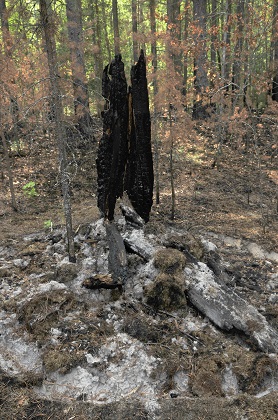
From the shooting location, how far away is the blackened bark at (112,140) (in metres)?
7.31

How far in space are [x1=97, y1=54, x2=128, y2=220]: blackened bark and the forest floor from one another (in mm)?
984

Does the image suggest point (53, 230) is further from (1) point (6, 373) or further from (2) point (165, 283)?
(1) point (6, 373)

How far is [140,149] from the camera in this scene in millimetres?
8195

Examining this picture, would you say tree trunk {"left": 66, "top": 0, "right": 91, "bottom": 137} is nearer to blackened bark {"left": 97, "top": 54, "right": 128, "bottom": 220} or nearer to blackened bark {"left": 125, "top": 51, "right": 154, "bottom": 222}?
blackened bark {"left": 125, "top": 51, "right": 154, "bottom": 222}

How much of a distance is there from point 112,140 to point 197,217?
458 centimetres

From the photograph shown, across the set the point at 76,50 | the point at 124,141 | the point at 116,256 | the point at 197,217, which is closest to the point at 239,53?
the point at 76,50

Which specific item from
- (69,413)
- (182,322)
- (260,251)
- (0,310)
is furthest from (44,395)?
(260,251)

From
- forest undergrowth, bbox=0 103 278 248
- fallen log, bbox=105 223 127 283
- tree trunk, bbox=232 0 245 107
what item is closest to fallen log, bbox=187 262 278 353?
fallen log, bbox=105 223 127 283

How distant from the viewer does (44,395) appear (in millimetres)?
4262

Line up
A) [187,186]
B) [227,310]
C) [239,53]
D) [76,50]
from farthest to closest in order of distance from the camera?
[239,53]
[76,50]
[187,186]
[227,310]

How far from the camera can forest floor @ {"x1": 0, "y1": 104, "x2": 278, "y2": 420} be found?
157 inches

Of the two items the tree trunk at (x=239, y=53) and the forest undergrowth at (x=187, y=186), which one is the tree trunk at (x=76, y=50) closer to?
the forest undergrowth at (x=187, y=186)

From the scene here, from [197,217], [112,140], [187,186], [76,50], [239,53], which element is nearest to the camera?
[112,140]

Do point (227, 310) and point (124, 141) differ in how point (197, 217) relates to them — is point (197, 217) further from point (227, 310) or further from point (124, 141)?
point (227, 310)
